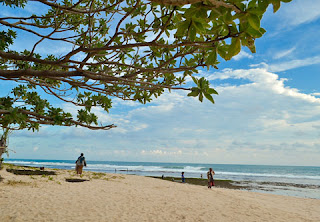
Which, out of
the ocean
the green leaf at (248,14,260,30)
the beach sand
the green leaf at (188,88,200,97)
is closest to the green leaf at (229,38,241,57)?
the green leaf at (248,14,260,30)

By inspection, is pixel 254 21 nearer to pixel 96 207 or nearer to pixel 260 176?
pixel 96 207

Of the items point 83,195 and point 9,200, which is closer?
point 9,200

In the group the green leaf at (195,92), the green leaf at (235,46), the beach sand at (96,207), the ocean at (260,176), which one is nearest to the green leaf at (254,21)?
the green leaf at (235,46)

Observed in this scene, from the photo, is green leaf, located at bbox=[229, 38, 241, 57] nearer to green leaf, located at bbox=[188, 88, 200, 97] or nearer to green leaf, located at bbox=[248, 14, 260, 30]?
green leaf, located at bbox=[248, 14, 260, 30]

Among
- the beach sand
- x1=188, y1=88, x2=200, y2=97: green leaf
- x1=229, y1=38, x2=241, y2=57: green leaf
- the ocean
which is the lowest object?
the ocean

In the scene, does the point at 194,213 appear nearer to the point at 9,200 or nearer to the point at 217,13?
the point at 9,200

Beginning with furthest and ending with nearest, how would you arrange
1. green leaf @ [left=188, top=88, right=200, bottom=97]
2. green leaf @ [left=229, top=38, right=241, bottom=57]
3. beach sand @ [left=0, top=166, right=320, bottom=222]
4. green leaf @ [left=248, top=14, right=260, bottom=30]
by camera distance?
beach sand @ [left=0, top=166, right=320, bottom=222]
green leaf @ [left=188, top=88, right=200, bottom=97]
green leaf @ [left=229, top=38, right=241, bottom=57]
green leaf @ [left=248, top=14, right=260, bottom=30]

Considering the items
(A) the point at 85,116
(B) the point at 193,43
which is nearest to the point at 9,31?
(A) the point at 85,116

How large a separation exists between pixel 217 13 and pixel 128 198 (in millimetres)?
9869

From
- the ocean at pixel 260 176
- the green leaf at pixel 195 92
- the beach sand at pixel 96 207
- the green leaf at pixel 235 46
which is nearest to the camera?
the green leaf at pixel 235 46

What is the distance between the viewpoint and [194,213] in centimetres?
841

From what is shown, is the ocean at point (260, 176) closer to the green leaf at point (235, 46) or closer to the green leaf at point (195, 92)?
the green leaf at point (195, 92)

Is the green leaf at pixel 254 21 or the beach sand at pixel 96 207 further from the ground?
the green leaf at pixel 254 21

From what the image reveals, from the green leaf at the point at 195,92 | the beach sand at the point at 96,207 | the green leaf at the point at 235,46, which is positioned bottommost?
the beach sand at the point at 96,207
